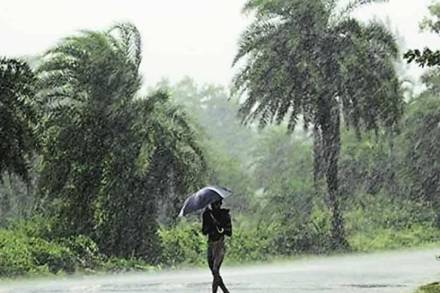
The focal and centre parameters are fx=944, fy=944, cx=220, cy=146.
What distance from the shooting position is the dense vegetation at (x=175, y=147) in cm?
2694

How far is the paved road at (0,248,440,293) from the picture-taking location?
17.3 metres

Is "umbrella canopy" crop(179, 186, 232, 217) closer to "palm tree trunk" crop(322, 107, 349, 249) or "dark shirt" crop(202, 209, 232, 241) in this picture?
"dark shirt" crop(202, 209, 232, 241)

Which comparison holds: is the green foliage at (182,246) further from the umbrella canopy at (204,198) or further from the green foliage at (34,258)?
the umbrella canopy at (204,198)

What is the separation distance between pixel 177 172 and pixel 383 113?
8.16 m

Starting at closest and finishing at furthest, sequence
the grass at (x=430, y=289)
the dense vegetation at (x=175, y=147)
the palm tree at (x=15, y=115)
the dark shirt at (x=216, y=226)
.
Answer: the dark shirt at (x=216, y=226) → the grass at (x=430, y=289) → the palm tree at (x=15, y=115) → the dense vegetation at (x=175, y=147)

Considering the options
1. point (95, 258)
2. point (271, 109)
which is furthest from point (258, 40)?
point (95, 258)

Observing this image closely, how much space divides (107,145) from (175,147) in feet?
6.87

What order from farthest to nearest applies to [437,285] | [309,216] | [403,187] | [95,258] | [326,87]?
[403,187]
[309,216]
[326,87]
[95,258]
[437,285]

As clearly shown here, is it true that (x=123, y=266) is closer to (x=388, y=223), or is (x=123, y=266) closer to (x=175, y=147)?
(x=175, y=147)

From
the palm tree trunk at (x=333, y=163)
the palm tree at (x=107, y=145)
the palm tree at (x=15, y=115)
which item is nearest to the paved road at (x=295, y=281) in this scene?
the palm tree at (x=15, y=115)

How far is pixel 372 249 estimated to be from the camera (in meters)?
33.4

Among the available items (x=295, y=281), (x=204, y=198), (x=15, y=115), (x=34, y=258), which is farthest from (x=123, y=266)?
(x=204, y=198)

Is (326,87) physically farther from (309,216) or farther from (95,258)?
(95,258)

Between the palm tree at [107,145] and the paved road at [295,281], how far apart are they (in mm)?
3627
